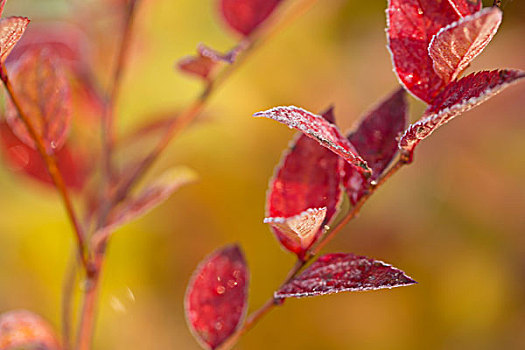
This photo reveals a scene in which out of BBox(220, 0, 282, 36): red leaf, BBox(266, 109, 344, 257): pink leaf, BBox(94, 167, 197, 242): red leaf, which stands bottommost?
BBox(266, 109, 344, 257): pink leaf

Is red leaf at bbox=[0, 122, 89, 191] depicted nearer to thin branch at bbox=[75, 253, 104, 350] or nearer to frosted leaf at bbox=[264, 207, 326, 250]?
thin branch at bbox=[75, 253, 104, 350]

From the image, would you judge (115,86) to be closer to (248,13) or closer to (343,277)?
(248,13)

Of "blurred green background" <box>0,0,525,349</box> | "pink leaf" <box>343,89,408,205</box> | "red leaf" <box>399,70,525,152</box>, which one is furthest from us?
"blurred green background" <box>0,0,525,349</box>

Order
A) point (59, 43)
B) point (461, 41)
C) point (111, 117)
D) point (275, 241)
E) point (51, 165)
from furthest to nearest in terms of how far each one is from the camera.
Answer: point (275, 241)
point (59, 43)
point (111, 117)
point (51, 165)
point (461, 41)

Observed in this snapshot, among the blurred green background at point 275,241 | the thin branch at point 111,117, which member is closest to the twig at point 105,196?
the thin branch at point 111,117

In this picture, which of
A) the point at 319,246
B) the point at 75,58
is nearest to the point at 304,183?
the point at 319,246

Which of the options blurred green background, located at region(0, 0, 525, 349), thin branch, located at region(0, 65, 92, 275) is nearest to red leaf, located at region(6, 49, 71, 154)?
thin branch, located at region(0, 65, 92, 275)

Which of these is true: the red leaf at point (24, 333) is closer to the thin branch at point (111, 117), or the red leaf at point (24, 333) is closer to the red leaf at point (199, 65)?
the thin branch at point (111, 117)
